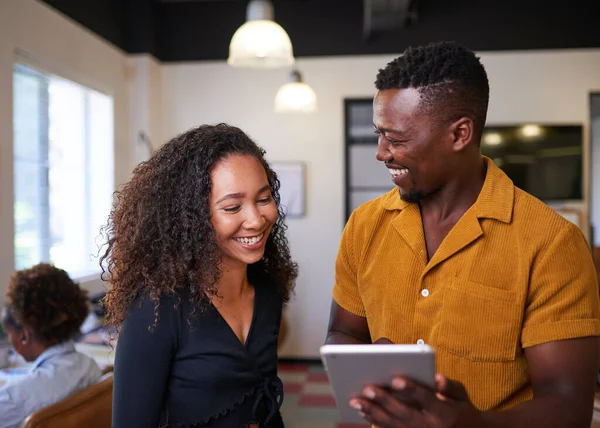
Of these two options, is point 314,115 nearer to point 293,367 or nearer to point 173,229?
point 293,367

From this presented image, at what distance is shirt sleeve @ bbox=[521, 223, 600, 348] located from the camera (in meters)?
1.15

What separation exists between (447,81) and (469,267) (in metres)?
0.40

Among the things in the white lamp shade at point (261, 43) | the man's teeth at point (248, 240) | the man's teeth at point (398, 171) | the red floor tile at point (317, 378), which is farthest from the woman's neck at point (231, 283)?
the red floor tile at point (317, 378)

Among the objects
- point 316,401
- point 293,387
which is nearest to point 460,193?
point 316,401

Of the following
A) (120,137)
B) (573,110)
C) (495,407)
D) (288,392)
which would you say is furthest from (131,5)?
(495,407)

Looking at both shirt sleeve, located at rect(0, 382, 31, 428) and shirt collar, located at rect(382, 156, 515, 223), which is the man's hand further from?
shirt sleeve, located at rect(0, 382, 31, 428)

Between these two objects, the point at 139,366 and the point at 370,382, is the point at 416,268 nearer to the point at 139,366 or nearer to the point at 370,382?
the point at 370,382

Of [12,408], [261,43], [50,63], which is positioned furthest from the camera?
[50,63]

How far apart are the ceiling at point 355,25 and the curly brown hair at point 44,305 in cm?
332

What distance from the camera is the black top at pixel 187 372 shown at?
1262 millimetres

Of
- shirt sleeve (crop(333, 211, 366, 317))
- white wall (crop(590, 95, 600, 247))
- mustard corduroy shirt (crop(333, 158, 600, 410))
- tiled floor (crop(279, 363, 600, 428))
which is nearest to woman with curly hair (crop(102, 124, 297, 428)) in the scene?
shirt sleeve (crop(333, 211, 366, 317))

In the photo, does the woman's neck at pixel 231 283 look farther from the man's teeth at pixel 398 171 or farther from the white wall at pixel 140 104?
the white wall at pixel 140 104

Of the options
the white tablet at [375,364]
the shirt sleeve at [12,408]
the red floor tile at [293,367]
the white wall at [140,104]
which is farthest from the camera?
the red floor tile at [293,367]

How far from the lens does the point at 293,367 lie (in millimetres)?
5754
